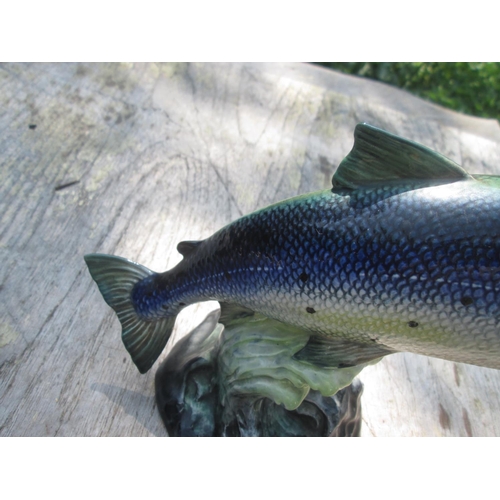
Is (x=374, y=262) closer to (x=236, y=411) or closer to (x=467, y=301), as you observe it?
(x=467, y=301)

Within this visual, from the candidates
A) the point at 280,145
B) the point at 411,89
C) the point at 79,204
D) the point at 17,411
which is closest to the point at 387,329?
the point at 17,411

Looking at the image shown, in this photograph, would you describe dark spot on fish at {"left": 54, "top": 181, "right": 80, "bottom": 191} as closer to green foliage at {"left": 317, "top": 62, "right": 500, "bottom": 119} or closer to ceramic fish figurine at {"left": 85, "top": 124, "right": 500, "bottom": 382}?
ceramic fish figurine at {"left": 85, "top": 124, "right": 500, "bottom": 382}

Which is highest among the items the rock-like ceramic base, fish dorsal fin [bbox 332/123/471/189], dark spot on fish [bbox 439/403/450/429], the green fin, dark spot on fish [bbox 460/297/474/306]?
fish dorsal fin [bbox 332/123/471/189]

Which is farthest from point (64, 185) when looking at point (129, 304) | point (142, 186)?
point (129, 304)

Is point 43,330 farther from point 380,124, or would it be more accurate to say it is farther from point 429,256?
point 380,124

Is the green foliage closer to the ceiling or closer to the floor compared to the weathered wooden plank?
closer to the floor

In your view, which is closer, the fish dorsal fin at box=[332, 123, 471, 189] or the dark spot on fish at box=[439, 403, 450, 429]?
the fish dorsal fin at box=[332, 123, 471, 189]

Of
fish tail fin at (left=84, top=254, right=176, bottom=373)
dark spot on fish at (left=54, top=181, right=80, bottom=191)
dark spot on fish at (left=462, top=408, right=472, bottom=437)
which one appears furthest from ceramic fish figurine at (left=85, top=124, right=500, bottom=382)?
dark spot on fish at (left=54, top=181, right=80, bottom=191)
